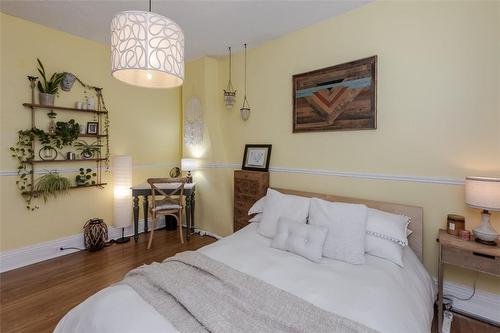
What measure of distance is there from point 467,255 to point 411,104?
124cm

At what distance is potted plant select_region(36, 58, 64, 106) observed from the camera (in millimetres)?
2730

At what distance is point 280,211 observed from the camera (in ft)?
7.33

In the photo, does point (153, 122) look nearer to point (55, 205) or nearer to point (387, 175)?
point (55, 205)

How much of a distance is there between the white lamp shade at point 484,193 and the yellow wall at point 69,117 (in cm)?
384

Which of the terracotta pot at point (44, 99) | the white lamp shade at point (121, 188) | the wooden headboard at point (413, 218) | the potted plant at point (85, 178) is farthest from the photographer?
the white lamp shade at point (121, 188)

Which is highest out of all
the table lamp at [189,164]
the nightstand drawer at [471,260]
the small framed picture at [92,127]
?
the small framed picture at [92,127]

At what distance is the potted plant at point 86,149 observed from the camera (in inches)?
122

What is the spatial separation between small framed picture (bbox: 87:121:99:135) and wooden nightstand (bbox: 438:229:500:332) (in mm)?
3885

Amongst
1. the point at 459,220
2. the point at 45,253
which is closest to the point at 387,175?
the point at 459,220

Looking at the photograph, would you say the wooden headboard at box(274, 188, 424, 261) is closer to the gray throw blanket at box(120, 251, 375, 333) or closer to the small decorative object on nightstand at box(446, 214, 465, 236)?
the small decorative object on nightstand at box(446, 214, 465, 236)

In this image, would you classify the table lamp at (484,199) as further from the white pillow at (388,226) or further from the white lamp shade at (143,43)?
the white lamp shade at (143,43)

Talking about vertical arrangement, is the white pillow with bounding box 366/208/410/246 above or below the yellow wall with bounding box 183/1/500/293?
below

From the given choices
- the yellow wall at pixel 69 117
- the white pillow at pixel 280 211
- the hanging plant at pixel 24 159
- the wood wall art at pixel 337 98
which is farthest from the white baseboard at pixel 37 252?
the wood wall art at pixel 337 98

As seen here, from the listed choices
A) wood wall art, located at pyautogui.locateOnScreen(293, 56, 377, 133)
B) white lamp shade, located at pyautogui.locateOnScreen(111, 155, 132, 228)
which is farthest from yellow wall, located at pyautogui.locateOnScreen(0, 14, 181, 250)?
wood wall art, located at pyautogui.locateOnScreen(293, 56, 377, 133)
